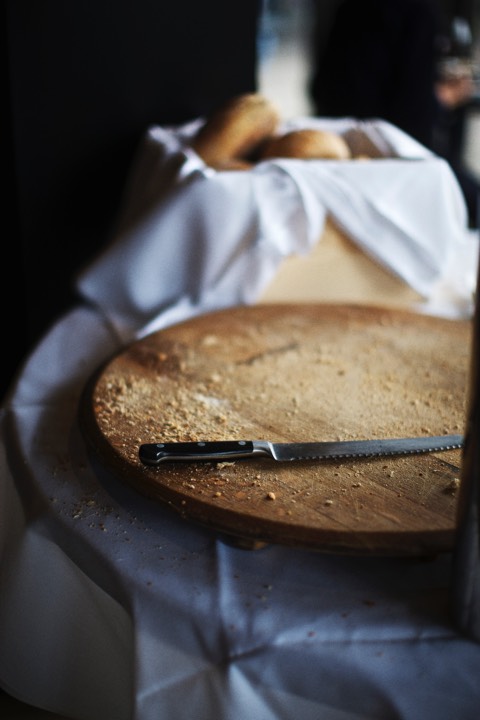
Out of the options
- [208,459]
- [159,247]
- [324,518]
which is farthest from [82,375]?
[324,518]

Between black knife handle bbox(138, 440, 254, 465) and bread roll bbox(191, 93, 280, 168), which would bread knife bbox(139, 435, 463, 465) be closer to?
black knife handle bbox(138, 440, 254, 465)

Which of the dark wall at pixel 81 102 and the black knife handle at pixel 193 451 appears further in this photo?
the dark wall at pixel 81 102

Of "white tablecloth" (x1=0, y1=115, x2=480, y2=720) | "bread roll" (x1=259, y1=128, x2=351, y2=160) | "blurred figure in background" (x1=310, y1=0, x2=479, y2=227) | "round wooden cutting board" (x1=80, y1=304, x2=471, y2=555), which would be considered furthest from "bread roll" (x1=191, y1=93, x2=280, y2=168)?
"blurred figure in background" (x1=310, y1=0, x2=479, y2=227)

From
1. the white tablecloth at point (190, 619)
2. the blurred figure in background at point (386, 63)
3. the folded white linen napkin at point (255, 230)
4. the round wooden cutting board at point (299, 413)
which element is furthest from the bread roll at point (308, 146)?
the blurred figure in background at point (386, 63)

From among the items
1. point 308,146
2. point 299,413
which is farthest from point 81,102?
point 299,413

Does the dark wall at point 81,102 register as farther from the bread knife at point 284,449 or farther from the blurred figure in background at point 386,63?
the bread knife at point 284,449
